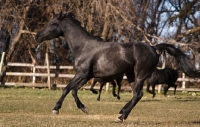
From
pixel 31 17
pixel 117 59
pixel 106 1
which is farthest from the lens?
pixel 31 17

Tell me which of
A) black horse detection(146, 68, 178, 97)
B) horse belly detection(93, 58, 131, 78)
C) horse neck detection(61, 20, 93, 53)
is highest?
horse neck detection(61, 20, 93, 53)

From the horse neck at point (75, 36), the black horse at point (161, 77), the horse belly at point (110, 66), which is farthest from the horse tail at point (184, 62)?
the black horse at point (161, 77)

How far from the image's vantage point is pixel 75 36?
38.4 ft

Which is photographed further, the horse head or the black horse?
the black horse

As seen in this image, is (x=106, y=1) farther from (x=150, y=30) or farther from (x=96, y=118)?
(x=96, y=118)

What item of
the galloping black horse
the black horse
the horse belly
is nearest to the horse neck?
the galloping black horse

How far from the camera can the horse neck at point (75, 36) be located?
11438mm

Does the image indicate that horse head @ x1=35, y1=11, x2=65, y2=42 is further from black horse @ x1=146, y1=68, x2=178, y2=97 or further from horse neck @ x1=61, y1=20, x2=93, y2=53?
black horse @ x1=146, y1=68, x2=178, y2=97

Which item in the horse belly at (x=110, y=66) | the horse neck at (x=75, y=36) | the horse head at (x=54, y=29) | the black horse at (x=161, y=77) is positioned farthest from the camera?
the black horse at (x=161, y=77)

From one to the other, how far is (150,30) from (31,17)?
33.1 feet

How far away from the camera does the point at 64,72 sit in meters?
29.7

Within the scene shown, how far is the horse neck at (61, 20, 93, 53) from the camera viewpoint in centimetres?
1144

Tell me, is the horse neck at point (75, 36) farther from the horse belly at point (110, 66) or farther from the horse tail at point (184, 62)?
the horse tail at point (184, 62)

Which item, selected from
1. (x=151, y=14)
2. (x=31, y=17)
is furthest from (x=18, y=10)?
(x=151, y=14)
